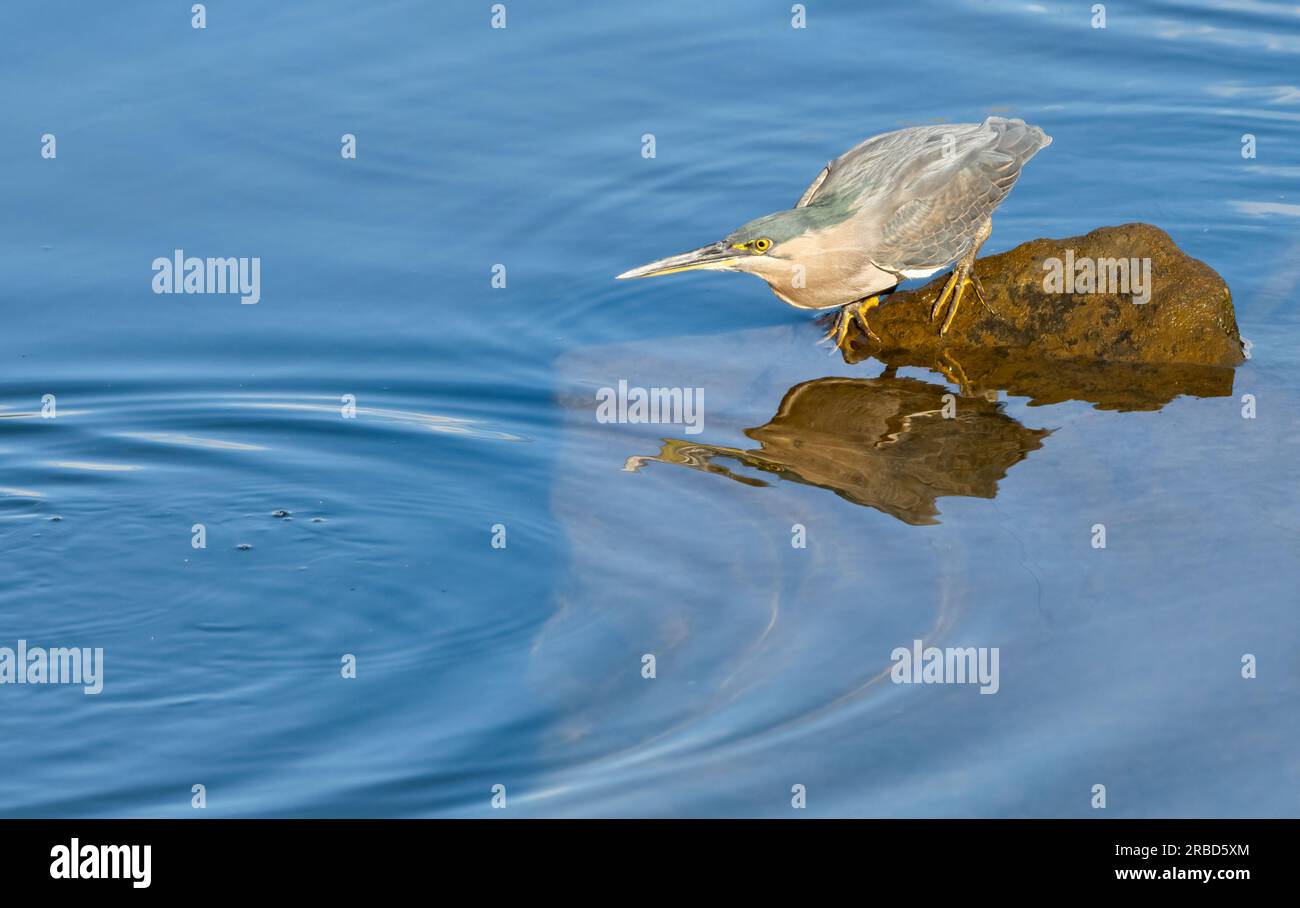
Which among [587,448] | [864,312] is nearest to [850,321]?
[864,312]

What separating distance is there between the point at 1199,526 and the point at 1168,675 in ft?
2.98

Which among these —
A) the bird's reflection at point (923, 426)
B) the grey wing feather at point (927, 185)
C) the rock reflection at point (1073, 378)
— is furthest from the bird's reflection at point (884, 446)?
the grey wing feather at point (927, 185)

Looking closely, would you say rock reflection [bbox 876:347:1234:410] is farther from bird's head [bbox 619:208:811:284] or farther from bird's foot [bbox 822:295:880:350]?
bird's head [bbox 619:208:811:284]

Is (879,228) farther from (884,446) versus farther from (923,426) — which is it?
(884,446)

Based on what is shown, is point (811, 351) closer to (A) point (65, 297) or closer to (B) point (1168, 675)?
(B) point (1168, 675)

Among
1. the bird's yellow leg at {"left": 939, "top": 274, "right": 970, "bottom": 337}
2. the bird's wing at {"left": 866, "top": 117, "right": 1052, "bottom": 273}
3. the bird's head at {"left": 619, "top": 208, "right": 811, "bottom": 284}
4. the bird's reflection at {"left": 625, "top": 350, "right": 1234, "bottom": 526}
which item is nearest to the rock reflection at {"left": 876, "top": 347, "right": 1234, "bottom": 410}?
the bird's reflection at {"left": 625, "top": 350, "right": 1234, "bottom": 526}

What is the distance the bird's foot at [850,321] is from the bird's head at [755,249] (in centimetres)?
54

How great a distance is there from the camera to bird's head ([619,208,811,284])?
715 centimetres

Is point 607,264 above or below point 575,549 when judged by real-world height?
above

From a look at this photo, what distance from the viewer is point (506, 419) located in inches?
290
